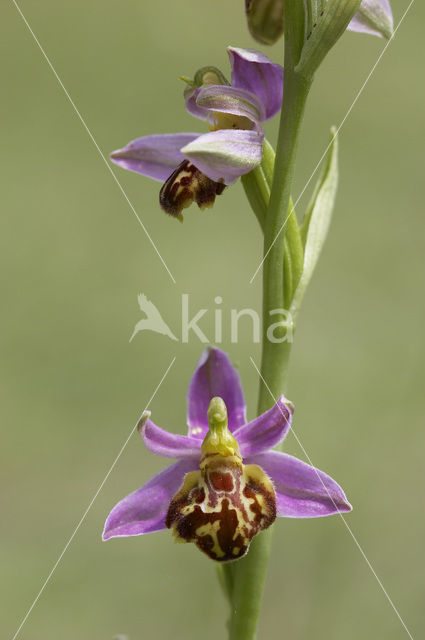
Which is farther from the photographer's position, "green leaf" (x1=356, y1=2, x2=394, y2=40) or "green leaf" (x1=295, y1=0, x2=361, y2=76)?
"green leaf" (x1=356, y1=2, x2=394, y2=40)

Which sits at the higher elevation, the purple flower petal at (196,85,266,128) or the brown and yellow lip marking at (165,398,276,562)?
the purple flower petal at (196,85,266,128)

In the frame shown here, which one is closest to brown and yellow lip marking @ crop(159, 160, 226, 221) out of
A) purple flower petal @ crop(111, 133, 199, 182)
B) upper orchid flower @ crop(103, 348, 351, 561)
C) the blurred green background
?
purple flower petal @ crop(111, 133, 199, 182)

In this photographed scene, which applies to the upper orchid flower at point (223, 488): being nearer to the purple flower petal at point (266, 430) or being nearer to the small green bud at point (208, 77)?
the purple flower petal at point (266, 430)

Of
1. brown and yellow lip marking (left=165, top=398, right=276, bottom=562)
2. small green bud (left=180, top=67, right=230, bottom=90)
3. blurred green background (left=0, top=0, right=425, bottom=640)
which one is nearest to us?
brown and yellow lip marking (left=165, top=398, right=276, bottom=562)

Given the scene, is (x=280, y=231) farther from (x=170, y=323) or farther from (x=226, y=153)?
(x=170, y=323)

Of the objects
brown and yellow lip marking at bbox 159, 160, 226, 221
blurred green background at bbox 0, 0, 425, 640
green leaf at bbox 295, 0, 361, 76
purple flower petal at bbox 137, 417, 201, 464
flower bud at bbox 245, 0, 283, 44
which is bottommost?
blurred green background at bbox 0, 0, 425, 640

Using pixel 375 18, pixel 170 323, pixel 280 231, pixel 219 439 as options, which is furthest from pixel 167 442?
pixel 170 323

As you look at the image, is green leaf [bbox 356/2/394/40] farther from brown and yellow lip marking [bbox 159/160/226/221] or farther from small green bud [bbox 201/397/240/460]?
small green bud [bbox 201/397/240/460]
